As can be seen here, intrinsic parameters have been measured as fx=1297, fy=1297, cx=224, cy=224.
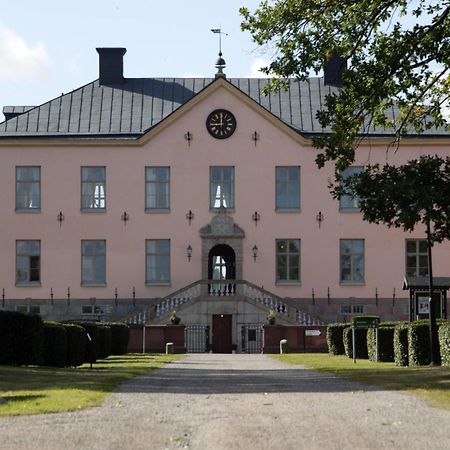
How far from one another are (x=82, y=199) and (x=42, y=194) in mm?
1881

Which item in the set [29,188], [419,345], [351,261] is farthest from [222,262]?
[419,345]

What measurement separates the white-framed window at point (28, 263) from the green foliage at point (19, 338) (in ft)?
106

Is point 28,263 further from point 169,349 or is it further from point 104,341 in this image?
point 104,341

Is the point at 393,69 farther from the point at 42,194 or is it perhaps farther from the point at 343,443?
the point at 42,194

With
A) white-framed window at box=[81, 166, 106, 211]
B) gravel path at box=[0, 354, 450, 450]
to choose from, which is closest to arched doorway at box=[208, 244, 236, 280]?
white-framed window at box=[81, 166, 106, 211]

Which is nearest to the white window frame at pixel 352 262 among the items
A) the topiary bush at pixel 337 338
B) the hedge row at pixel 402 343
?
the topiary bush at pixel 337 338

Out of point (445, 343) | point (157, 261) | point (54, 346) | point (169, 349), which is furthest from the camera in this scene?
point (157, 261)

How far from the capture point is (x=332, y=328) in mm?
46000

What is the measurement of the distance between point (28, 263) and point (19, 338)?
107 feet

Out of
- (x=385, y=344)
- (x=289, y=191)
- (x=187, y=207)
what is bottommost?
(x=385, y=344)

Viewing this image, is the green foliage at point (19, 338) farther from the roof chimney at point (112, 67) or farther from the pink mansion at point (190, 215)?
the roof chimney at point (112, 67)

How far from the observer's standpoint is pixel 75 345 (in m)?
31.2

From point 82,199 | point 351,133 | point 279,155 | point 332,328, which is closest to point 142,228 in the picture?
point 82,199

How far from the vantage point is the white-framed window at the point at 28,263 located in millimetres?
60188
